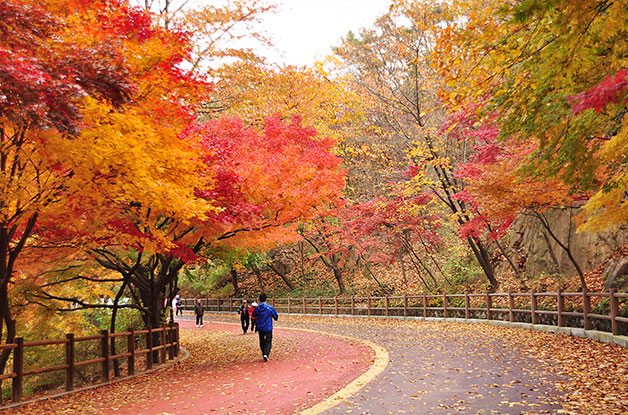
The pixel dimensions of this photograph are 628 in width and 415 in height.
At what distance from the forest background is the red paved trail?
2892 millimetres

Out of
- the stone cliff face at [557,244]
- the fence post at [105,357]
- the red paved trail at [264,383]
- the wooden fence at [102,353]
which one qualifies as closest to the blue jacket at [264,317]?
the red paved trail at [264,383]

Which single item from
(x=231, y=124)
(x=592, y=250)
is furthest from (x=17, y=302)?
(x=592, y=250)

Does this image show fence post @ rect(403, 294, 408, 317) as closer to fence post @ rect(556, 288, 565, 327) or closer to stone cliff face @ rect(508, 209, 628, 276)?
stone cliff face @ rect(508, 209, 628, 276)

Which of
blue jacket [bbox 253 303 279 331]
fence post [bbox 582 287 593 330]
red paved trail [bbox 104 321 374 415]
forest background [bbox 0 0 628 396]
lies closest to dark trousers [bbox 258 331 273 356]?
blue jacket [bbox 253 303 279 331]

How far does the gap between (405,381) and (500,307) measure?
1086cm

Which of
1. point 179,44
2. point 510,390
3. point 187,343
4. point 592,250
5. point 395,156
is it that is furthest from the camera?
point 395,156

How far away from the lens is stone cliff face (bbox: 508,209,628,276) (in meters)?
16.6

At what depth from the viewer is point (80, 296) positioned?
16.4m

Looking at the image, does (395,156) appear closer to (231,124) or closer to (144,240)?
(231,124)

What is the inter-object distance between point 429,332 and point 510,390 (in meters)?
8.97

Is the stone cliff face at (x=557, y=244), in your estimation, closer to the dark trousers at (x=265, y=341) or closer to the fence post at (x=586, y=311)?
the fence post at (x=586, y=311)

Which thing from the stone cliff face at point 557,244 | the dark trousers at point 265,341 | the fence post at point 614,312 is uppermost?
the stone cliff face at point 557,244

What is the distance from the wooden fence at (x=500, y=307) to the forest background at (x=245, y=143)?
3.35 ft

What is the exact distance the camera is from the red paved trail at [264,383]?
24.0 ft
